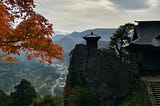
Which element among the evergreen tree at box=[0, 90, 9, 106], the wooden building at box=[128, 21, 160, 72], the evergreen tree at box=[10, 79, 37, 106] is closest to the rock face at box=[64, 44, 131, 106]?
the wooden building at box=[128, 21, 160, 72]

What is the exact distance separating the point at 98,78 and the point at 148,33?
870cm

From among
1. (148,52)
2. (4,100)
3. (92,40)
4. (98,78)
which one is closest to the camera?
(148,52)

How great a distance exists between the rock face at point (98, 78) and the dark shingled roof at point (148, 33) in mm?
3886

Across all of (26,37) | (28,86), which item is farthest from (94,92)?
(28,86)

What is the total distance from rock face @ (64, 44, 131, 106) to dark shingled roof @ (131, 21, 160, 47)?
389 cm

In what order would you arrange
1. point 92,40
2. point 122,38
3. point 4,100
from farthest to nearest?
point 4,100 → point 122,38 → point 92,40

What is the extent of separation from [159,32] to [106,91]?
10.2 m

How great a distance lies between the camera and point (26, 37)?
55.8ft

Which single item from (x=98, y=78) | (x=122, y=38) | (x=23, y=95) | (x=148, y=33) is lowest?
(x=23, y=95)

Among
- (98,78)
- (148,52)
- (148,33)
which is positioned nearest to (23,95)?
(98,78)

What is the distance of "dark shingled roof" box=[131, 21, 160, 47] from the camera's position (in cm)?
3803

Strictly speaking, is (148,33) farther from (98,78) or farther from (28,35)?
(28,35)

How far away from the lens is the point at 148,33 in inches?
1630

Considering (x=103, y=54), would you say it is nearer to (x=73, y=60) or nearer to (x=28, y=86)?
Answer: (x=73, y=60)
